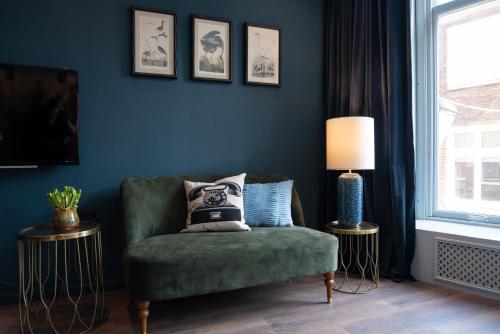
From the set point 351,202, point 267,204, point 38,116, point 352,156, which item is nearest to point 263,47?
point 352,156

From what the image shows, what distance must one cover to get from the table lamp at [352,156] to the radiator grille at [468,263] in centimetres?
67

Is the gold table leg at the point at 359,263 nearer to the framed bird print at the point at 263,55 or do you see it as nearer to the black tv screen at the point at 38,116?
the framed bird print at the point at 263,55

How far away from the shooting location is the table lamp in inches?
103

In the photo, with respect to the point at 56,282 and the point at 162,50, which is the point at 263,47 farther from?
the point at 56,282

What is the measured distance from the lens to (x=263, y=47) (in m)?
3.17

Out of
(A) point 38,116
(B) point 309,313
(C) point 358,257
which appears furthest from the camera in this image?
(C) point 358,257

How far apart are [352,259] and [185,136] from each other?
71.2 inches

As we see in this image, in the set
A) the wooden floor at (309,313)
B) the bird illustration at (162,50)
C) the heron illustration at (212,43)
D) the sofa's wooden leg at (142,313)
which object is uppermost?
the heron illustration at (212,43)

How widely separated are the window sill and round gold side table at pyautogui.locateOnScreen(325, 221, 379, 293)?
0.41m

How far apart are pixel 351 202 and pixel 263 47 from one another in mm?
1570

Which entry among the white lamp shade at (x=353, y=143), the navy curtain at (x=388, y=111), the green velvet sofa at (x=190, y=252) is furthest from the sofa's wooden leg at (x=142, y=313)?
the navy curtain at (x=388, y=111)

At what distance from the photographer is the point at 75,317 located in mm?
2203

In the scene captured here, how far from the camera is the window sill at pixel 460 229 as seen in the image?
247 cm

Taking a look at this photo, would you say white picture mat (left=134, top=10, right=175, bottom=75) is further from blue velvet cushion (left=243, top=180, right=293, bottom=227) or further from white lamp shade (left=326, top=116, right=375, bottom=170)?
white lamp shade (left=326, top=116, right=375, bottom=170)
